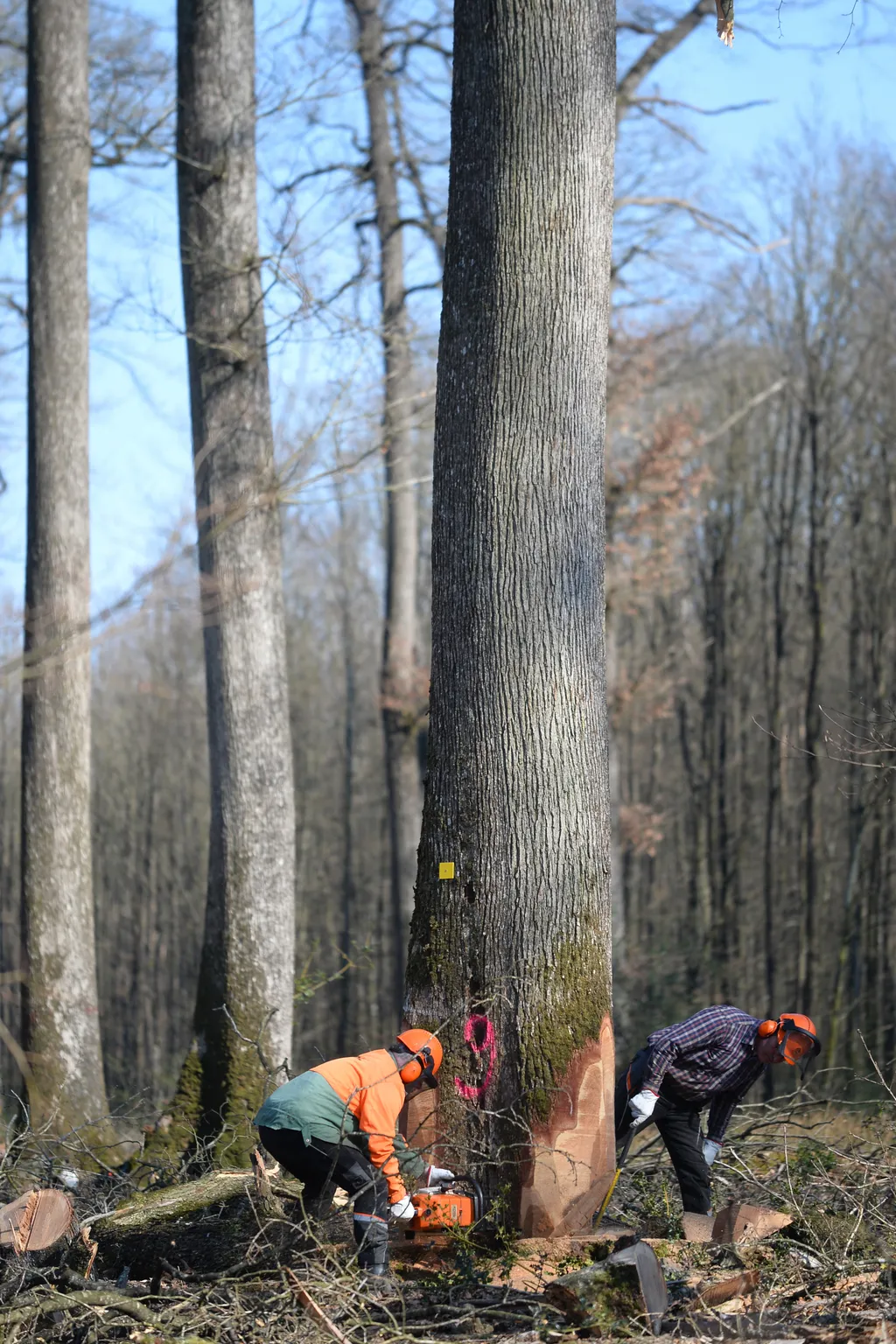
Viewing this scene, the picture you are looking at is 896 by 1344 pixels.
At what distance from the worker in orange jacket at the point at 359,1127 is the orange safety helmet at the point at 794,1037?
1899 mm

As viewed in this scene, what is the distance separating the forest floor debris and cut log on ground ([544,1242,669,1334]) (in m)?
0.02

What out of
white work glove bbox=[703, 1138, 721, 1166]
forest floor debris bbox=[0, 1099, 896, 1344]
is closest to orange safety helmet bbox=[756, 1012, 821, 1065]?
forest floor debris bbox=[0, 1099, 896, 1344]

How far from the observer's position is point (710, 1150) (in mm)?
6387

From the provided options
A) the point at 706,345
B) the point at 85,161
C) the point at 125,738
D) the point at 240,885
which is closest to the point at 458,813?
the point at 240,885

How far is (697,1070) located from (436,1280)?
197 centimetres

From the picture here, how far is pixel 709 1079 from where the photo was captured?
6215mm

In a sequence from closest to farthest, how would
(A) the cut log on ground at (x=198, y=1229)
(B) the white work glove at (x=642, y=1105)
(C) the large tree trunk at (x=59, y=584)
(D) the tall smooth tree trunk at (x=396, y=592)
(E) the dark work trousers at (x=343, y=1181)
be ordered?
(E) the dark work trousers at (x=343, y=1181) → (A) the cut log on ground at (x=198, y=1229) → (B) the white work glove at (x=642, y=1105) → (C) the large tree trunk at (x=59, y=584) → (D) the tall smooth tree trunk at (x=396, y=592)

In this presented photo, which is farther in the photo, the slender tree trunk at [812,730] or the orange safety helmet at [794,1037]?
the slender tree trunk at [812,730]

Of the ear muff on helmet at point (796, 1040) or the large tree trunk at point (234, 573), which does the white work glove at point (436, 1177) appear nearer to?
the ear muff on helmet at point (796, 1040)

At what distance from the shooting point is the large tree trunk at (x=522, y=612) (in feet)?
16.9

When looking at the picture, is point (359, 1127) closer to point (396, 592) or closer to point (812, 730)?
point (396, 592)

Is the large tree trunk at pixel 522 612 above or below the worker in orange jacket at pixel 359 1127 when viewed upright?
above

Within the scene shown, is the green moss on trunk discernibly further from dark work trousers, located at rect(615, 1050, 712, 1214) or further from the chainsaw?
dark work trousers, located at rect(615, 1050, 712, 1214)

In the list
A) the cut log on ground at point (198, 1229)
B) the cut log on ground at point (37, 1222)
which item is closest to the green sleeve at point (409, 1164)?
the cut log on ground at point (198, 1229)
